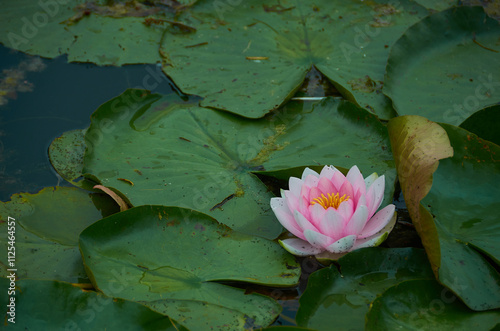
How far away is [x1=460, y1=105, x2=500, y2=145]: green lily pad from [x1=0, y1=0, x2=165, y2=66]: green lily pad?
197cm

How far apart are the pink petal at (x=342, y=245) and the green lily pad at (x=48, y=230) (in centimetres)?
109

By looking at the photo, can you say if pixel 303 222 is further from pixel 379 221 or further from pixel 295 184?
pixel 379 221

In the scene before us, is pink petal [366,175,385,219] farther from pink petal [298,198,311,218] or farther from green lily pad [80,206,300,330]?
green lily pad [80,206,300,330]

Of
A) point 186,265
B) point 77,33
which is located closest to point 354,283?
point 186,265

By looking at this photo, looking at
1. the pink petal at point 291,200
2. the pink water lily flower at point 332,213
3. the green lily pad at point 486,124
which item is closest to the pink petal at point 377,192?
the pink water lily flower at point 332,213

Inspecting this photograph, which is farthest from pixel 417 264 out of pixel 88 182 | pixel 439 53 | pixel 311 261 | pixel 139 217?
pixel 88 182

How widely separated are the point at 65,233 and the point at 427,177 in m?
1.66

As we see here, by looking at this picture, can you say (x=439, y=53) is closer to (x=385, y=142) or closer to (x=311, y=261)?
(x=385, y=142)

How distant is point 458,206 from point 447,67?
42.1 inches

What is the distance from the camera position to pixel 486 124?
7.57 ft

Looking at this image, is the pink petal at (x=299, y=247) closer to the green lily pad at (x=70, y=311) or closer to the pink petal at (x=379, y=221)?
the pink petal at (x=379, y=221)

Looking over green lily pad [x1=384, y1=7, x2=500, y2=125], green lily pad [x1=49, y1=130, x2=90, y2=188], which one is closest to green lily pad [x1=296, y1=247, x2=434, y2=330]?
green lily pad [x1=384, y1=7, x2=500, y2=125]

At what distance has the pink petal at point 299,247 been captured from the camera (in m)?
2.02

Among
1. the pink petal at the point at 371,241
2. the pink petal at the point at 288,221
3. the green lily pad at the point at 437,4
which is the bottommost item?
the pink petal at the point at 371,241
